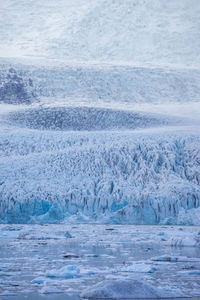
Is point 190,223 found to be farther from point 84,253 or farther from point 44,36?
point 44,36

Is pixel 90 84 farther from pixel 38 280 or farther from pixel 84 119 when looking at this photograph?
pixel 38 280

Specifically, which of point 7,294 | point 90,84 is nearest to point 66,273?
point 7,294

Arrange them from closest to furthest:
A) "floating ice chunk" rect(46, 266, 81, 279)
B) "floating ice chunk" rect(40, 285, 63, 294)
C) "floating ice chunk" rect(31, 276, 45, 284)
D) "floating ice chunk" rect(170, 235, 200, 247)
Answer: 1. "floating ice chunk" rect(40, 285, 63, 294)
2. "floating ice chunk" rect(31, 276, 45, 284)
3. "floating ice chunk" rect(46, 266, 81, 279)
4. "floating ice chunk" rect(170, 235, 200, 247)

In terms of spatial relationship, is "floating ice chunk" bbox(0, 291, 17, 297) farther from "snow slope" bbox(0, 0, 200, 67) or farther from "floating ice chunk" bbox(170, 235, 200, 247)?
"snow slope" bbox(0, 0, 200, 67)

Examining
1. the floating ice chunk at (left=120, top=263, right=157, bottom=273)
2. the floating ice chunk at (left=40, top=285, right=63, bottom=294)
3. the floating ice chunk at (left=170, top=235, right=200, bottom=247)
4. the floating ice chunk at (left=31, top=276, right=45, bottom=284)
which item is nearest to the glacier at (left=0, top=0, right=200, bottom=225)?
the floating ice chunk at (left=170, top=235, right=200, bottom=247)

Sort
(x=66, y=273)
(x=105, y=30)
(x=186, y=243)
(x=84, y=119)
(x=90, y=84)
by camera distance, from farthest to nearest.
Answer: (x=105, y=30), (x=90, y=84), (x=84, y=119), (x=186, y=243), (x=66, y=273)

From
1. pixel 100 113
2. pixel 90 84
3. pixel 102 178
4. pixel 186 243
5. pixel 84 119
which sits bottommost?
pixel 186 243

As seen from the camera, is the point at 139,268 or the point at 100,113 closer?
the point at 139,268
